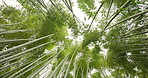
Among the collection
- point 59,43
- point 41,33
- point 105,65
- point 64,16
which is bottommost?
point 105,65

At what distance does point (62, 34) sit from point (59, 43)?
0.63 metres

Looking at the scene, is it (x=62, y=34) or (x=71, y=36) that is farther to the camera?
(x=71, y=36)

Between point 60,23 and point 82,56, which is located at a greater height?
point 60,23

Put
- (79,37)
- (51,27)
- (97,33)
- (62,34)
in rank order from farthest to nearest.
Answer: (79,37) → (62,34) → (51,27) → (97,33)

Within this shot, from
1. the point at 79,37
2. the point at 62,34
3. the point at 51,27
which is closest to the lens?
the point at 51,27

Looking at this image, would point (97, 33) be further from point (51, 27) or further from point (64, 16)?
point (51, 27)

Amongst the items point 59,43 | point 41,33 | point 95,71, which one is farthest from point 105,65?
point 41,33

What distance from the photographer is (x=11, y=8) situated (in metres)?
3.13

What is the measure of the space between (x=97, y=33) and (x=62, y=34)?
1.40m

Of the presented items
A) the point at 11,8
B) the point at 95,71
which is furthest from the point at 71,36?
the point at 11,8

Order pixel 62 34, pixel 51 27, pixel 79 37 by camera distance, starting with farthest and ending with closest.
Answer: pixel 79 37, pixel 62 34, pixel 51 27

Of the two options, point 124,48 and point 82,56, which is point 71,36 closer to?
point 82,56

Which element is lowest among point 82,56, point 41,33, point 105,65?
point 105,65

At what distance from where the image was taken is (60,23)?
3.02 meters
